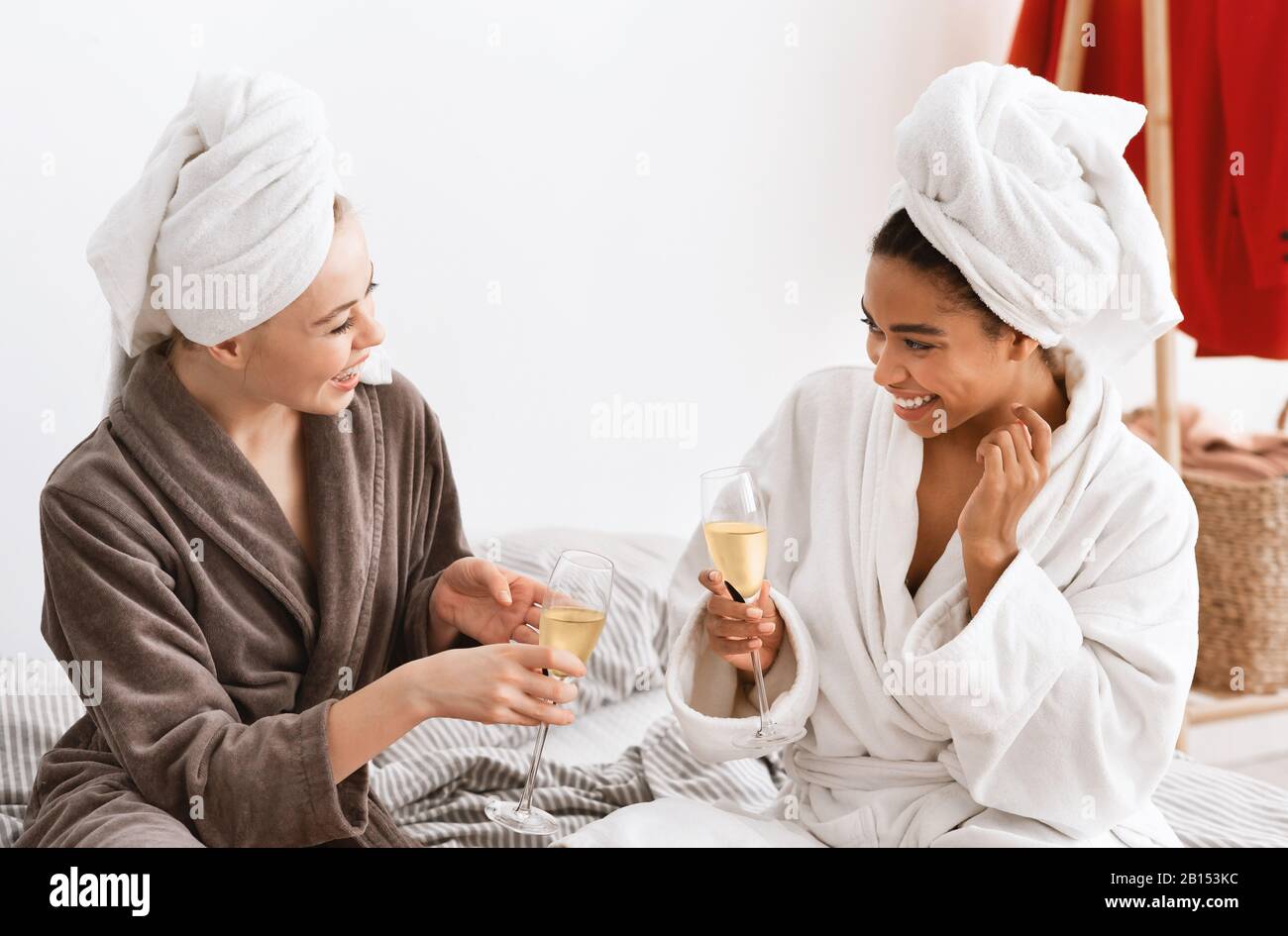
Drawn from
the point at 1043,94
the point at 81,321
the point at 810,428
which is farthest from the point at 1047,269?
the point at 81,321

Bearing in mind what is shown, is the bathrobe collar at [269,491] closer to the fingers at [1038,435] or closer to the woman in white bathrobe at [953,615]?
the woman in white bathrobe at [953,615]

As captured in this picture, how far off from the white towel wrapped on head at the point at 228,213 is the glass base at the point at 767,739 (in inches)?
28.9

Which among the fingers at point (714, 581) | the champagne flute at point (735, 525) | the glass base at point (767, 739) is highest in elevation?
the champagne flute at point (735, 525)

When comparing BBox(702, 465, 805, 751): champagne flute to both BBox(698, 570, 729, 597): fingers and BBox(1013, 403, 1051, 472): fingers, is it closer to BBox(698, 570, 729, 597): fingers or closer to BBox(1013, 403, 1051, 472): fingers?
BBox(698, 570, 729, 597): fingers

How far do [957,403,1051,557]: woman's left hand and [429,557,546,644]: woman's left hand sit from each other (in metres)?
0.53

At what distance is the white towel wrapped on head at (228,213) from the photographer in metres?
1.40

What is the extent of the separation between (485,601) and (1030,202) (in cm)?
81

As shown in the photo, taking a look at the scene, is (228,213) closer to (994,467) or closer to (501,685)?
(501,685)

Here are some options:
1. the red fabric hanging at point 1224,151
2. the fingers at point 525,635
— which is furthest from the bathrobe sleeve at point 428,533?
the red fabric hanging at point 1224,151

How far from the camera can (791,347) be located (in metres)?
3.12

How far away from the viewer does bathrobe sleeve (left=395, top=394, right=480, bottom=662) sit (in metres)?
1.70

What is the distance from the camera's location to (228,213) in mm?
1399
